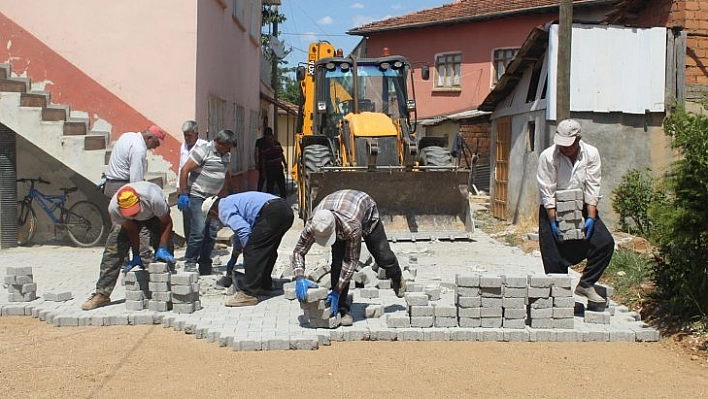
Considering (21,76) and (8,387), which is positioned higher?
(21,76)

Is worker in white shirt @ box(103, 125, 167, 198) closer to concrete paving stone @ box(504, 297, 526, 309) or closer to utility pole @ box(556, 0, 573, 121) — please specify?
concrete paving stone @ box(504, 297, 526, 309)

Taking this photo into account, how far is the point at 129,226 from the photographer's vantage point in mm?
8078

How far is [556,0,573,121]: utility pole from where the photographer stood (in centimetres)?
1257

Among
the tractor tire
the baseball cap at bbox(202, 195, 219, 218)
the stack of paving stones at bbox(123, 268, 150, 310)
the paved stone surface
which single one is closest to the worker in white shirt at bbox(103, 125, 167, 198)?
the baseball cap at bbox(202, 195, 219, 218)

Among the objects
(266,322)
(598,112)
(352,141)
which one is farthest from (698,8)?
(266,322)

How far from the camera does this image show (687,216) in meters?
6.96

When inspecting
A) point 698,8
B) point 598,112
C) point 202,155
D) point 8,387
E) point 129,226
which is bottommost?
point 8,387

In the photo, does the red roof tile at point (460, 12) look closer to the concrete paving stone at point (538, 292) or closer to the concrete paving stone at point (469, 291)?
the concrete paving stone at point (538, 292)

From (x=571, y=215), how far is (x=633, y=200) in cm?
660

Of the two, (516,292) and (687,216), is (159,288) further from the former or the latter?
(687,216)

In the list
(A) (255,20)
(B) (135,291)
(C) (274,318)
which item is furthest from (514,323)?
(A) (255,20)

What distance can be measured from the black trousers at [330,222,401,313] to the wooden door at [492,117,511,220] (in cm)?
920

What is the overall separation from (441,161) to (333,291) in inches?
263

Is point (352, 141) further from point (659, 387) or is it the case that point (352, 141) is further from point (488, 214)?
point (659, 387)
